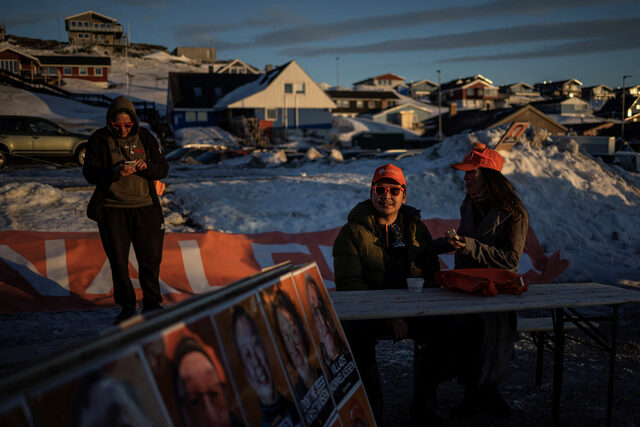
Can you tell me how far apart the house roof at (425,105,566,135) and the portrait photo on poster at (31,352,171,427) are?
46718 mm

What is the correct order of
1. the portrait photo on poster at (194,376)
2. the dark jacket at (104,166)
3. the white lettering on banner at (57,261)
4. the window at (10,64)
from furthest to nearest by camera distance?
the window at (10,64) → the white lettering on banner at (57,261) → the dark jacket at (104,166) → the portrait photo on poster at (194,376)

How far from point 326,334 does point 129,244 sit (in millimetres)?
2969

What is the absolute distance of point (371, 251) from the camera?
3.86 meters

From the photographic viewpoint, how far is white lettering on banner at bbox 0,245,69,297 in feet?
21.5

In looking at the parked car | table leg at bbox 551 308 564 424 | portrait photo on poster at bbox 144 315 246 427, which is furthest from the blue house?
portrait photo on poster at bbox 144 315 246 427

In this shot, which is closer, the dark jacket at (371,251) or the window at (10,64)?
the dark jacket at (371,251)

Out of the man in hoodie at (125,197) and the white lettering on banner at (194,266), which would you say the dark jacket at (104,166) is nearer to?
the man in hoodie at (125,197)

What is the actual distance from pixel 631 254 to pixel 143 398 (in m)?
10.8

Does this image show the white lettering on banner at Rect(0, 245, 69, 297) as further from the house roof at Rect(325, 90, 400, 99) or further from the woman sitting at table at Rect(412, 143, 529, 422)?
the house roof at Rect(325, 90, 400, 99)

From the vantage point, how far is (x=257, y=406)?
1.91 meters

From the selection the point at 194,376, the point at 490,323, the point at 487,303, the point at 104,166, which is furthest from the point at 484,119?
the point at 194,376

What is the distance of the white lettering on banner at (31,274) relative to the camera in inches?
258

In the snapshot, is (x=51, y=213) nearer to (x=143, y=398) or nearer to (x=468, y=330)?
(x=468, y=330)

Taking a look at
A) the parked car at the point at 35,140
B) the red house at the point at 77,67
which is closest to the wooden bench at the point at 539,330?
the parked car at the point at 35,140
